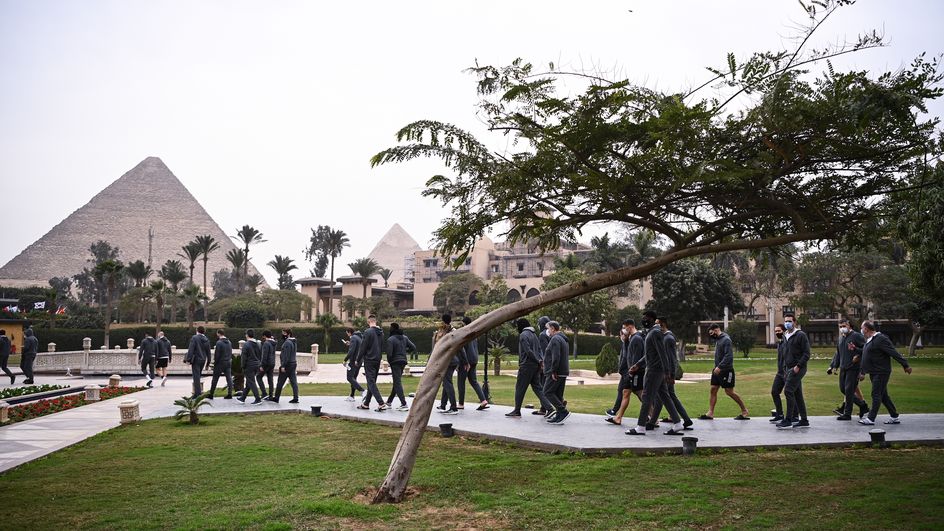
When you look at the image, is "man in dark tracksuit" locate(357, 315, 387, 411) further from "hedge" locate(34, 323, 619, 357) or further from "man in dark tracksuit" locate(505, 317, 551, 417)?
"hedge" locate(34, 323, 619, 357)

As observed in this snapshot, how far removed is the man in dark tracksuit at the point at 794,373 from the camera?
1158 cm

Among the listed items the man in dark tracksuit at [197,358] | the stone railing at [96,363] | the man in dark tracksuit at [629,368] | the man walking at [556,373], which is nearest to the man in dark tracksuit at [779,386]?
the man in dark tracksuit at [629,368]

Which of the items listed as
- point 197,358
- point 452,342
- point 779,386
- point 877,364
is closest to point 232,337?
point 197,358

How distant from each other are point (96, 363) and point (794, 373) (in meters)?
29.8

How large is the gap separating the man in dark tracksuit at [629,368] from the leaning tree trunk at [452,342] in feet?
10.9

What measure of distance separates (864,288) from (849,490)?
178ft

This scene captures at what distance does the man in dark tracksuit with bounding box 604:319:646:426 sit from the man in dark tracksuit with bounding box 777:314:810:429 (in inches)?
89.6

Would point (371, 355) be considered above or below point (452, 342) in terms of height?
below

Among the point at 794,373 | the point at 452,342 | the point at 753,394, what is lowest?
the point at 753,394

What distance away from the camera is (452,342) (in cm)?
830

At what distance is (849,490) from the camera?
7508 millimetres

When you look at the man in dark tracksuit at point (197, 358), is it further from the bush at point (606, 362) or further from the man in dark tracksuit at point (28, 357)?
the bush at point (606, 362)

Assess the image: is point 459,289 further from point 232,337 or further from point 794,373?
point 794,373

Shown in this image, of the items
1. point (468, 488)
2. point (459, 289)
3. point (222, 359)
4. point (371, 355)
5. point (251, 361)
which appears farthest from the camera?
point (459, 289)
